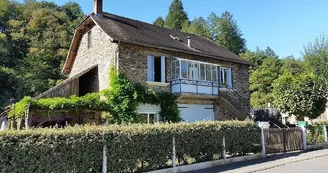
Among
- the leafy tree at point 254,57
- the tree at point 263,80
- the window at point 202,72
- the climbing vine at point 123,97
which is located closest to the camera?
the climbing vine at point 123,97

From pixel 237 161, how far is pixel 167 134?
13.8 feet

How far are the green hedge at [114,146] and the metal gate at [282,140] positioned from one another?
2486mm

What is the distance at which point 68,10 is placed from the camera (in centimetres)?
6291

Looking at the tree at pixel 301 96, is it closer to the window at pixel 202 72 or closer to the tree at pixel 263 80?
the window at pixel 202 72

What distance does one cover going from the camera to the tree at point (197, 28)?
5811 centimetres

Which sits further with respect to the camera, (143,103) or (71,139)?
(143,103)

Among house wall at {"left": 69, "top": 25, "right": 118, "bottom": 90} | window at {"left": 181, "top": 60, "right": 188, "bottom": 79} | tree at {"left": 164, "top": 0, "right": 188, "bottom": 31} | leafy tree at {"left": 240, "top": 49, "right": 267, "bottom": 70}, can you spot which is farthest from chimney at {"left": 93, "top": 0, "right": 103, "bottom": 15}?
tree at {"left": 164, "top": 0, "right": 188, "bottom": 31}

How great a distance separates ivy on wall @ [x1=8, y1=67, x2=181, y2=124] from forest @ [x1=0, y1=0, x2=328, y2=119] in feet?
32.1

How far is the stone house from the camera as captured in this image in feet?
58.3

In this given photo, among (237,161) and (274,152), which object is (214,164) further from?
(274,152)

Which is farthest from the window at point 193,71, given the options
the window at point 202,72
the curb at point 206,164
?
the curb at point 206,164

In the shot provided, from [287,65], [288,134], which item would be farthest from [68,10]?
[288,134]

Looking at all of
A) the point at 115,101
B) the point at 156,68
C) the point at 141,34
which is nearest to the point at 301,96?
the point at 156,68

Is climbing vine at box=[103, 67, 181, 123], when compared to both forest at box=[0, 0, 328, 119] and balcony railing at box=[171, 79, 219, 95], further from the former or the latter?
forest at box=[0, 0, 328, 119]
